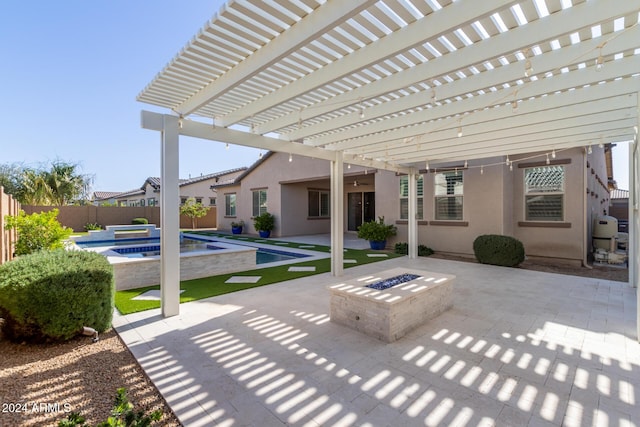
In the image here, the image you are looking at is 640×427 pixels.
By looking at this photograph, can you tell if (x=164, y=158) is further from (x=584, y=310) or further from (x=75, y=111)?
(x=75, y=111)

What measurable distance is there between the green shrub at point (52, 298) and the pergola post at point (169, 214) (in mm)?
702

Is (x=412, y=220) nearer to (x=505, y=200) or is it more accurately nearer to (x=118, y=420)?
(x=505, y=200)

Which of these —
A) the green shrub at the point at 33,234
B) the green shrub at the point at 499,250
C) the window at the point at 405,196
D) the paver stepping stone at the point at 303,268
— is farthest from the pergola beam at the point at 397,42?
the window at the point at 405,196

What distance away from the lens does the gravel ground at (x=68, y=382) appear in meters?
2.33

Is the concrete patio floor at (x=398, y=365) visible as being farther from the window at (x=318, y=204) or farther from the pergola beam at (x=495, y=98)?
the window at (x=318, y=204)

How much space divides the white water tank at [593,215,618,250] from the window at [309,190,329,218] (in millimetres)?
11273

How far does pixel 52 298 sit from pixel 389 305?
3.65 m

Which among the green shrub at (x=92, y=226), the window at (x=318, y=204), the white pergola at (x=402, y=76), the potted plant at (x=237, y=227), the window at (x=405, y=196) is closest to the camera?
the white pergola at (x=402, y=76)

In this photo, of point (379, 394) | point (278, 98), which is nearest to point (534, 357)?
point (379, 394)

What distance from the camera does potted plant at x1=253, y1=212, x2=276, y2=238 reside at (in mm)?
15234

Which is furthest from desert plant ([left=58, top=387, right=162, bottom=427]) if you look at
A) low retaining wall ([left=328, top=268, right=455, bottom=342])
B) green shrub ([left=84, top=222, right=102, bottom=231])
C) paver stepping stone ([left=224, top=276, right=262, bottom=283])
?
green shrub ([left=84, top=222, right=102, bottom=231])

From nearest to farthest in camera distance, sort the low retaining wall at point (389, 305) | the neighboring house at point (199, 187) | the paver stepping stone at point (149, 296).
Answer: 1. the low retaining wall at point (389, 305)
2. the paver stepping stone at point (149, 296)
3. the neighboring house at point (199, 187)

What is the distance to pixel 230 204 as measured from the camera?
64.5 ft

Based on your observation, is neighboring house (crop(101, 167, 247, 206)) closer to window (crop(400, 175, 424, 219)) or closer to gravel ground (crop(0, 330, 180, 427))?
window (crop(400, 175, 424, 219))
